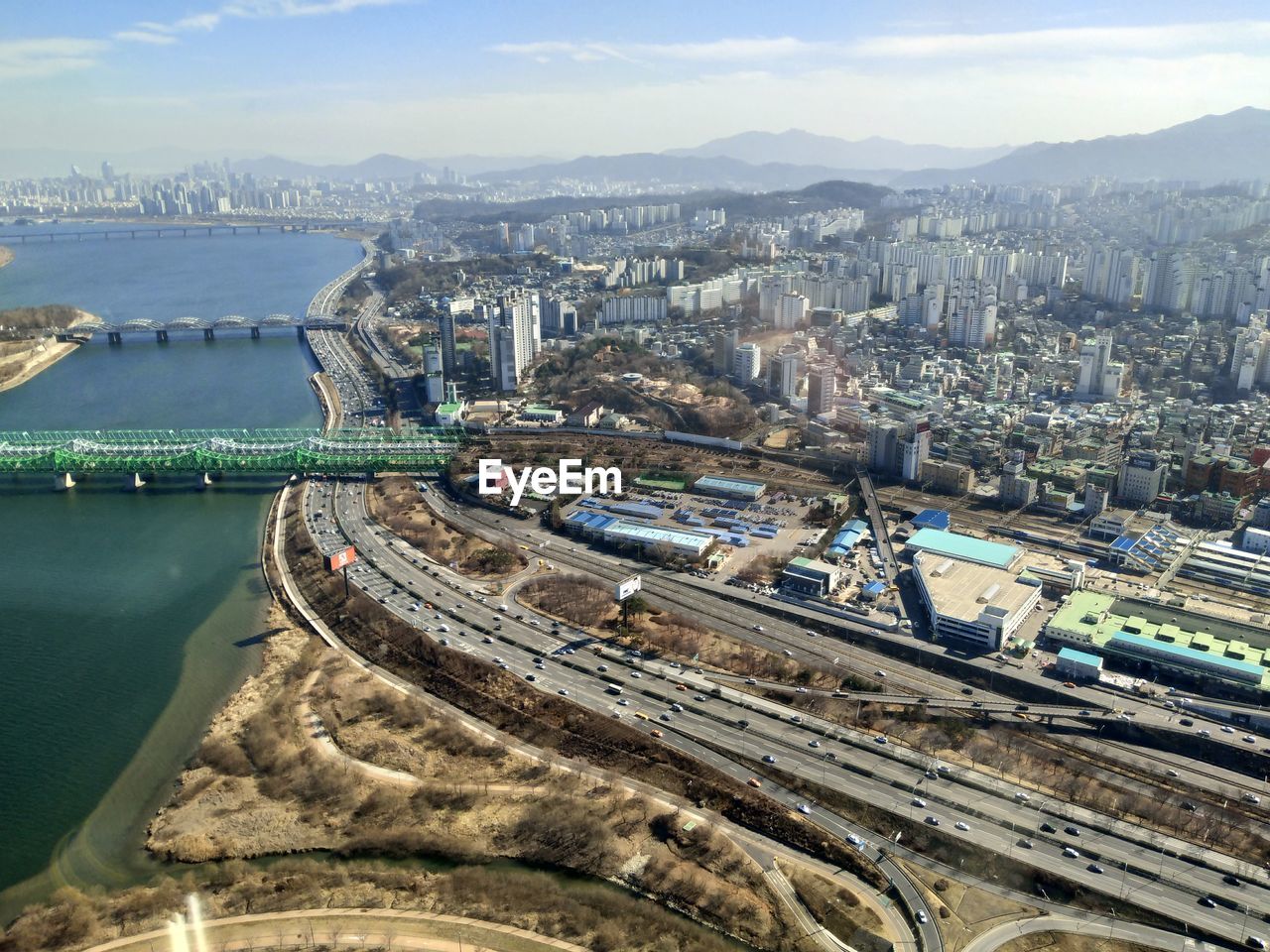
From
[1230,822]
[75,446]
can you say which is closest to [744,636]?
[1230,822]

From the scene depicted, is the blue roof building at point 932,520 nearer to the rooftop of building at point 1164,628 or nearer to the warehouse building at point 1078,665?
the rooftop of building at point 1164,628

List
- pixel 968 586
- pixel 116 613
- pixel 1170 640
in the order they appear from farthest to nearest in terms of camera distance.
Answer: pixel 116 613, pixel 968 586, pixel 1170 640

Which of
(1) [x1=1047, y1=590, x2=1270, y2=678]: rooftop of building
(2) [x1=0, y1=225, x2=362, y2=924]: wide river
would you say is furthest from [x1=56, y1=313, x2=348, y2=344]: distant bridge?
(1) [x1=1047, y1=590, x2=1270, y2=678]: rooftop of building

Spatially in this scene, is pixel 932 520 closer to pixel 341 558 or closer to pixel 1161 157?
pixel 341 558

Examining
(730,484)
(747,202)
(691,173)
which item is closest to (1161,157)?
(747,202)

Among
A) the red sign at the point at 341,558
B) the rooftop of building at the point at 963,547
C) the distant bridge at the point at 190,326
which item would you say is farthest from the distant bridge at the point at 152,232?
the rooftop of building at the point at 963,547

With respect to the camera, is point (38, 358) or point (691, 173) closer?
point (38, 358)

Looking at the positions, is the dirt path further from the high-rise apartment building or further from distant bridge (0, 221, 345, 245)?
distant bridge (0, 221, 345, 245)
